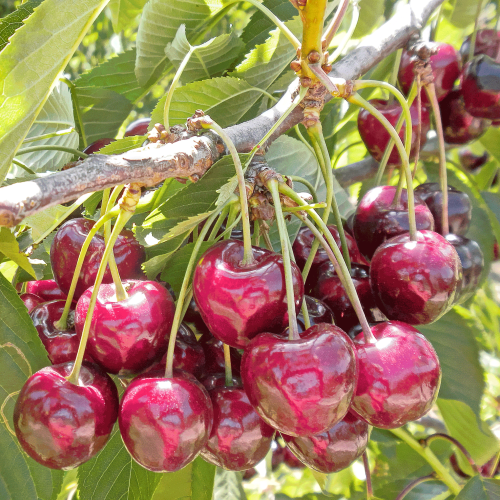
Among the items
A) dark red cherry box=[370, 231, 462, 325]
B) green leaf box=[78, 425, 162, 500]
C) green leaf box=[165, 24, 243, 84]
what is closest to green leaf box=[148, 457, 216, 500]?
green leaf box=[78, 425, 162, 500]

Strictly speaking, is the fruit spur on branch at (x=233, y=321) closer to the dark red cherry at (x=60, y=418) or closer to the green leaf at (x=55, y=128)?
the dark red cherry at (x=60, y=418)

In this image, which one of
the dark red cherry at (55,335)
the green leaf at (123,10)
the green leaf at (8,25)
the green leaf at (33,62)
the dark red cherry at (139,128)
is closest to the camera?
the green leaf at (33,62)

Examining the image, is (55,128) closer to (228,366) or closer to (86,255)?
(86,255)

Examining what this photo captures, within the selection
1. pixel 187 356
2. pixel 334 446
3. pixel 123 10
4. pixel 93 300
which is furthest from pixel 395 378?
pixel 123 10

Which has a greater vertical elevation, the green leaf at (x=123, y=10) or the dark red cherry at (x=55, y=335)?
the green leaf at (x=123, y=10)

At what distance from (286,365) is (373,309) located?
0.35 m

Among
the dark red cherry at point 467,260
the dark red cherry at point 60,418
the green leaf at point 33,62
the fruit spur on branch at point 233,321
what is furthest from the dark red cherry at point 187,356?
the dark red cherry at point 467,260

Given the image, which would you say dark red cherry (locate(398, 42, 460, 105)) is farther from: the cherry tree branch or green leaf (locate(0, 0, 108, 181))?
green leaf (locate(0, 0, 108, 181))

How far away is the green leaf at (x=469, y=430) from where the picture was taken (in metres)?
1.29

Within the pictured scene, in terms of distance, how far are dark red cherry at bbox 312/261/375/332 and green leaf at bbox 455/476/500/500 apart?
24.5 inches

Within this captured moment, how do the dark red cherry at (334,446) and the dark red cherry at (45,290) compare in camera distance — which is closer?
the dark red cherry at (334,446)

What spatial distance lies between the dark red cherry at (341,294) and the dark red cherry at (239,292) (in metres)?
0.20

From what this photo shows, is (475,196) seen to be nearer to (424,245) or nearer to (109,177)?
(424,245)

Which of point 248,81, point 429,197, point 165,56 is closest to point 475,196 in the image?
point 429,197
